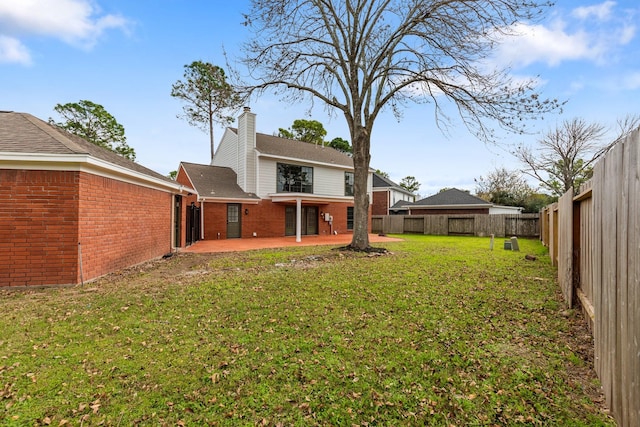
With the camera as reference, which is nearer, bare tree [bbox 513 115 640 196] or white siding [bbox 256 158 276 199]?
white siding [bbox 256 158 276 199]

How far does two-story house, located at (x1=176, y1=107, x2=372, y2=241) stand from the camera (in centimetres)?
1725

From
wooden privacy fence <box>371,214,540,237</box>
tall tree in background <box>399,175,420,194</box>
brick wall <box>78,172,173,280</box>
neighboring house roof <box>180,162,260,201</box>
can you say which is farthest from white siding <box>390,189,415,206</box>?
brick wall <box>78,172,173,280</box>

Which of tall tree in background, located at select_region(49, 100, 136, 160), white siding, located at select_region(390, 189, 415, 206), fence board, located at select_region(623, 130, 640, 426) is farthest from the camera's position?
white siding, located at select_region(390, 189, 415, 206)

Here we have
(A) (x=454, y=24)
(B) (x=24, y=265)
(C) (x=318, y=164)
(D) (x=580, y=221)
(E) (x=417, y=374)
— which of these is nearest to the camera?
(E) (x=417, y=374)

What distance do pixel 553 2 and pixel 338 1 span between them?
7.27 meters

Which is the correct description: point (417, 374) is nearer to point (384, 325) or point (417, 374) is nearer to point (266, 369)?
point (384, 325)

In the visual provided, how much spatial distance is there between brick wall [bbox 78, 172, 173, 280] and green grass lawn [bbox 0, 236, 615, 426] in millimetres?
1177

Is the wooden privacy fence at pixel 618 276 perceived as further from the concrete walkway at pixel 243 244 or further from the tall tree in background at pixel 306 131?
the tall tree in background at pixel 306 131

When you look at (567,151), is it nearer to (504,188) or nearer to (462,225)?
(504,188)

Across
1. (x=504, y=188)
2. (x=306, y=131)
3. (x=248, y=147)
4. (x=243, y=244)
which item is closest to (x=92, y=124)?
(x=248, y=147)

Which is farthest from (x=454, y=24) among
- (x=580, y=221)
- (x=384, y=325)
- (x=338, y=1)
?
(x=384, y=325)

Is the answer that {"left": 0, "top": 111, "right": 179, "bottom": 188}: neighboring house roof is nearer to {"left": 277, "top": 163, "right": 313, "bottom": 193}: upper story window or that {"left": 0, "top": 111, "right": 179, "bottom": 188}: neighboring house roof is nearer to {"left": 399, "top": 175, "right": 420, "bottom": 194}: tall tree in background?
{"left": 277, "top": 163, "right": 313, "bottom": 193}: upper story window

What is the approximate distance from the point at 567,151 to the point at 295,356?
30.7 metres

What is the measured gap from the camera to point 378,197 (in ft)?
104
